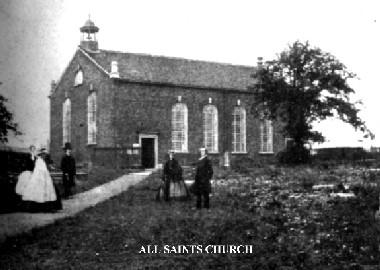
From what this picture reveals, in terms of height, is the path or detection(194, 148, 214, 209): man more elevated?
detection(194, 148, 214, 209): man

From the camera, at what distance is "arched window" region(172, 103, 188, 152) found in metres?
35.0

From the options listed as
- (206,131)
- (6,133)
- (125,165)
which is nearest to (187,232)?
(6,133)

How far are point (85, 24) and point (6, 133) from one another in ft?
85.4

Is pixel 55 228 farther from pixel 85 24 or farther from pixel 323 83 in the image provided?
pixel 85 24

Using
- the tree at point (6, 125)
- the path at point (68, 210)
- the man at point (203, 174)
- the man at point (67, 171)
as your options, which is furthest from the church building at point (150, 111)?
the tree at point (6, 125)

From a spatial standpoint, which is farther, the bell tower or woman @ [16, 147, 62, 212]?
the bell tower

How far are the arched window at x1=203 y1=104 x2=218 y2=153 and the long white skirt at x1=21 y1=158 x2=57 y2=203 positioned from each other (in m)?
21.9

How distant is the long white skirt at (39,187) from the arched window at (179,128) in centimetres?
2009

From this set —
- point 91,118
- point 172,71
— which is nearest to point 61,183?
point 91,118

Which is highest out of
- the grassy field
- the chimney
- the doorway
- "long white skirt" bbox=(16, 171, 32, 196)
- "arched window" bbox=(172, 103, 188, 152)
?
the chimney

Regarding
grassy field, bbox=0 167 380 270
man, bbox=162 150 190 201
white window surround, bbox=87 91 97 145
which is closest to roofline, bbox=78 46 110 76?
white window surround, bbox=87 91 97 145

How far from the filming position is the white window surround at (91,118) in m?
35.7

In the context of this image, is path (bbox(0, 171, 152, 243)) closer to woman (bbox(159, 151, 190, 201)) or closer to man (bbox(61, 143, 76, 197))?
man (bbox(61, 143, 76, 197))

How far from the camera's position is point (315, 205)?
13.5 m
